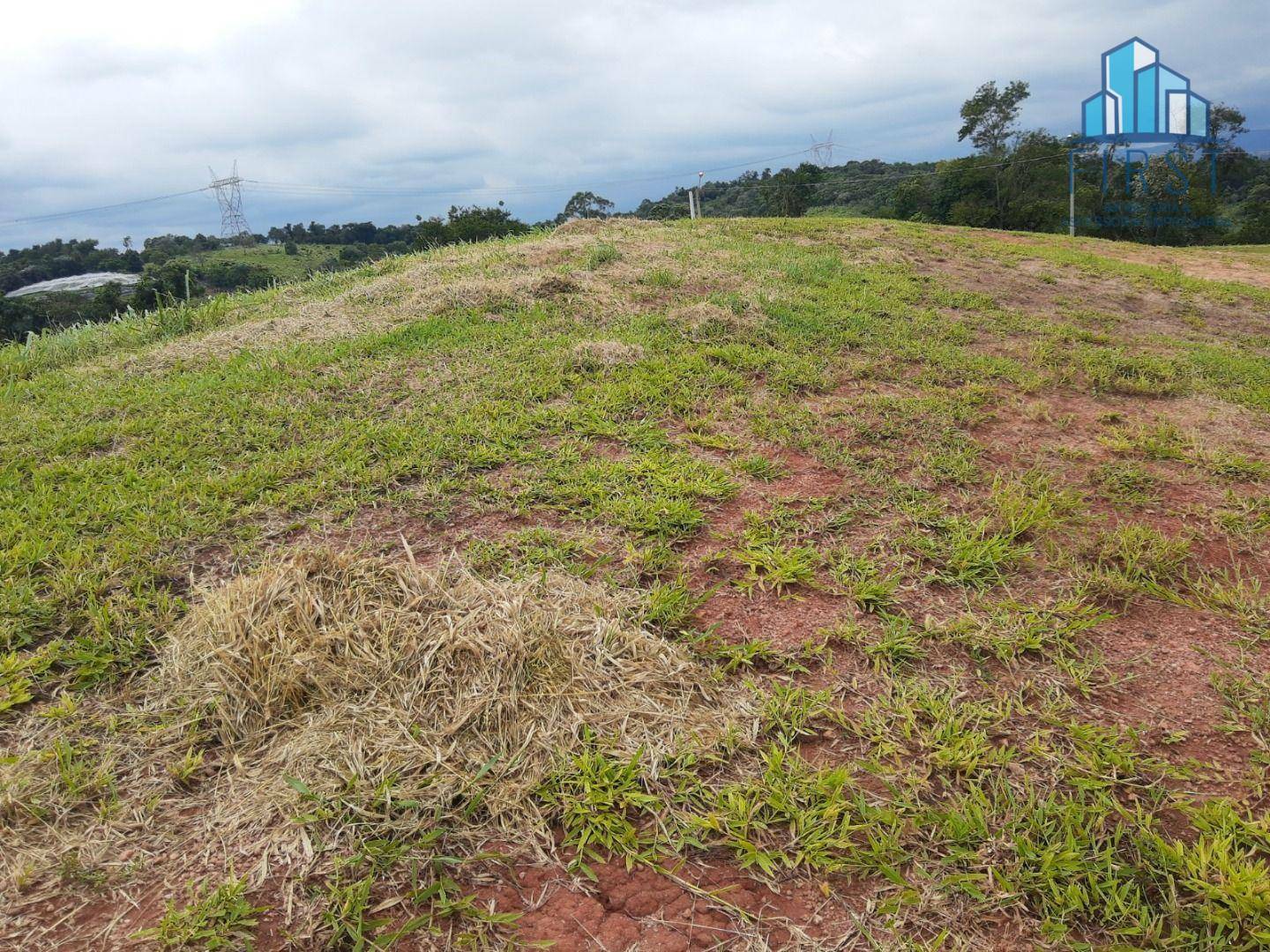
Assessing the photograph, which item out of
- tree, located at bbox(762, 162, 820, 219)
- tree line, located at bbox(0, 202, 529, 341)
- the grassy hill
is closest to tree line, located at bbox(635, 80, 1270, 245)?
tree, located at bbox(762, 162, 820, 219)

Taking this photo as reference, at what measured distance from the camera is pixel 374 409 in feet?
13.4

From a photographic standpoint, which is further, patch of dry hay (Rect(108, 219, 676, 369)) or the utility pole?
the utility pole

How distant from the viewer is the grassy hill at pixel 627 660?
1538 millimetres

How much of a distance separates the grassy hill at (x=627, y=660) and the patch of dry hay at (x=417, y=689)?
1cm

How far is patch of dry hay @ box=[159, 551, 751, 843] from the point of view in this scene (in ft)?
5.71

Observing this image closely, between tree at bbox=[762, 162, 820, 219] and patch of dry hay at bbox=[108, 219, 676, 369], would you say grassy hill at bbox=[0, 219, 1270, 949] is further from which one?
tree at bbox=[762, 162, 820, 219]

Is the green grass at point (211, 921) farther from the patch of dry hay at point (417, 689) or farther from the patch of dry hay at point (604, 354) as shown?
the patch of dry hay at point (604, 354)

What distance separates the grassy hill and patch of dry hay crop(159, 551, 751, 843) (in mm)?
12

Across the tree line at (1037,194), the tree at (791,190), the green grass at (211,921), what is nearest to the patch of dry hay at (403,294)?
the green grass at (211,921)

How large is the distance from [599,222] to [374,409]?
696 centimetres

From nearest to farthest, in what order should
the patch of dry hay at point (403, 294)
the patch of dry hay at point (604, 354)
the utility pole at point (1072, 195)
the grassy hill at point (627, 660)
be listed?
the grassy hill at point (627, 660) < the patch of dry hay at point (604, 354) < the patch of dry hay at point (403, 294) < the utility pole at point (1072, 195)

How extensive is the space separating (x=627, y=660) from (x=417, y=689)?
2.03 ft

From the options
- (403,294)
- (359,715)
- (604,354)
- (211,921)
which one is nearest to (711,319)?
(604,354)

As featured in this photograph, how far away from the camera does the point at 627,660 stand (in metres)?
2.12
